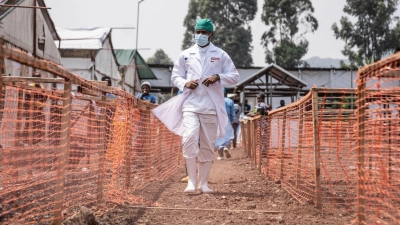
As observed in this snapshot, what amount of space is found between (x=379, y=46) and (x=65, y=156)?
4520 centimetres

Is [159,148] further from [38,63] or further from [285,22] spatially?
[285,22]

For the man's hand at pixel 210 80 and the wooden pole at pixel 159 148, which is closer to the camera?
the man's hand at pixel 210 80

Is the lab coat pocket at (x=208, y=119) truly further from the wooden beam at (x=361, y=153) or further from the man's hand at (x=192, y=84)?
the wooden beam at (x=361, y=153)

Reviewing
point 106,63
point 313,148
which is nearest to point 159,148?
point 313,148

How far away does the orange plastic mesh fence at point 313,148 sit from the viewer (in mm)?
4512

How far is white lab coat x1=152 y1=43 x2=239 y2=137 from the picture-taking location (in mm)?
5965

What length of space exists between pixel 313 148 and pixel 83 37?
21647 mm

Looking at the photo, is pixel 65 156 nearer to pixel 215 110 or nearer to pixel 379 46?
pixel 215 110

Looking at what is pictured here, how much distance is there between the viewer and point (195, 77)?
6.01 metres

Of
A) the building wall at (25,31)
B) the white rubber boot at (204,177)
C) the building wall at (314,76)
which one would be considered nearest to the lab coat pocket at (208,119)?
the white rubber boot at (204,177)

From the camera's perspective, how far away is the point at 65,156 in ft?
10.9

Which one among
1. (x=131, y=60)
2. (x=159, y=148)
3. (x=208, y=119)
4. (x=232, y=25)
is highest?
(x=232, y=25)

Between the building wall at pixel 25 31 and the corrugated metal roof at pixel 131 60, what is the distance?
40.9 feet

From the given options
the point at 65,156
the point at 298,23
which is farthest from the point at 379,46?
the point at 65,156
